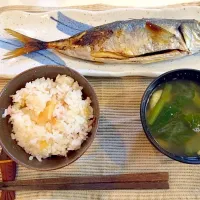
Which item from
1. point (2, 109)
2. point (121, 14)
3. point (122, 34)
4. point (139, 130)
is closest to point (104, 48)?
point (122, 34)

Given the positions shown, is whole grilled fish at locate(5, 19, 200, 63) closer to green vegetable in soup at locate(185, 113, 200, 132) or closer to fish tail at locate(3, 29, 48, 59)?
fish tail at locate(3, 29, 48, 59)

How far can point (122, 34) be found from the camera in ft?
5.08

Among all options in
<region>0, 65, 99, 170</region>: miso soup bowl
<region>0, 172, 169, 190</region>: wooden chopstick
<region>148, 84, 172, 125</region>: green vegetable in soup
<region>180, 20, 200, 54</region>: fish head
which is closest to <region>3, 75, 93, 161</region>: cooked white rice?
<region>0, 65, 99, 170</region>: miso soup bowl

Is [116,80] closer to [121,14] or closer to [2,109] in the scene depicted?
[121,14]

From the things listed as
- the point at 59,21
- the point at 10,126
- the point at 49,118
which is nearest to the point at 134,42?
the point at 59,21

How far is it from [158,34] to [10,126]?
707 mm

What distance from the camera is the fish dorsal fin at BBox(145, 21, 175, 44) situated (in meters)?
1.52

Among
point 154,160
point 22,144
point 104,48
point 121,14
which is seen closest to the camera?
point 22,144

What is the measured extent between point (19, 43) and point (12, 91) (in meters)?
0.35

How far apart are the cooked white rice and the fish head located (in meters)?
0.51

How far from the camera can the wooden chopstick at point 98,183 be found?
134cm

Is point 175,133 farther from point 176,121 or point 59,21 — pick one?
point 59,21

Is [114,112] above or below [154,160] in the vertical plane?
above

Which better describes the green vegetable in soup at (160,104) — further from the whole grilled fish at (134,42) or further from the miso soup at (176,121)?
the whole grilled fish at (134,42)
